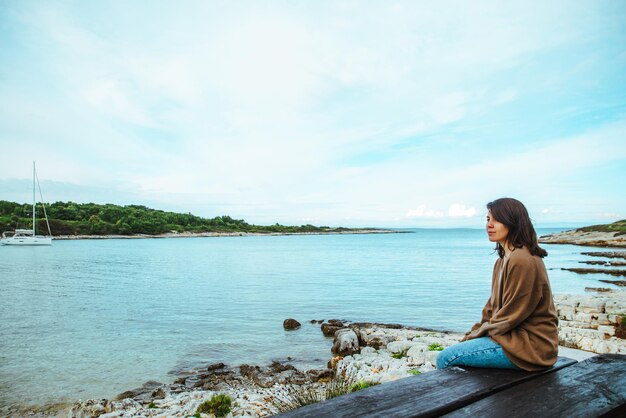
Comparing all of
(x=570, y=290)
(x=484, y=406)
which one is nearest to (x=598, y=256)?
(x=570, y=290)

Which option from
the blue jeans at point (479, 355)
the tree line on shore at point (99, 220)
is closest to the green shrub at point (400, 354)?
the blue jeans at point (479, 355)

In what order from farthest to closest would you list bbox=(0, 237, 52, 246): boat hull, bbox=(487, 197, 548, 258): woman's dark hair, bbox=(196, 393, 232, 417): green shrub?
bbox=(0, 237, 52, 246): boat hull → bbox=(196, 393, 232, 417): green shrub → bbox=(487, 197, 548, 258): woman's dark hair

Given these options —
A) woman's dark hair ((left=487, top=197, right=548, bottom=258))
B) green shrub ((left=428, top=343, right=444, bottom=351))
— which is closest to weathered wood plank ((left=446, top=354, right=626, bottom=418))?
woman's dark hair ((left=487, top=197, right=548, bottom=258))

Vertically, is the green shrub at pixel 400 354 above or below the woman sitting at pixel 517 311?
below

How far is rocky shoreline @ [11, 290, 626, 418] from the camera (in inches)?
286

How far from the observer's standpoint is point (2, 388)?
9055mm

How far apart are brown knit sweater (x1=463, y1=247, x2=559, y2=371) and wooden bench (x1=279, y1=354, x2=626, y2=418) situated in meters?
0.14

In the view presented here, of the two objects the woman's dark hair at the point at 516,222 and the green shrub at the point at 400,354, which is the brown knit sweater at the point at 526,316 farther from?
the green shrub at the point at 400,354

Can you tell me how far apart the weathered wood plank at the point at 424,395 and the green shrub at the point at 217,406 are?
4933 mm

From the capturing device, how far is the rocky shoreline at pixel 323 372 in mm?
7270

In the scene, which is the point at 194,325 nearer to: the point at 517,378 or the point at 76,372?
the point at 76,372

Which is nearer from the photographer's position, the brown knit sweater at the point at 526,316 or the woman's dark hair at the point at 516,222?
the brown knit sweater at the point at 526,316

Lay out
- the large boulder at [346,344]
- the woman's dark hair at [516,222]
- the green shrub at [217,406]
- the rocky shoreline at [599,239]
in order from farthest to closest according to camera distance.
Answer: the rocky shoreline at [599,239] < the large boulder at [346,344] < the green shrub at [217,406] < the woman's dark hair at [516,222]

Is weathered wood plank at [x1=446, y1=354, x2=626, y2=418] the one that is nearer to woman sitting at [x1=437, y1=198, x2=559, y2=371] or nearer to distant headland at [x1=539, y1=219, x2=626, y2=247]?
woman sitting at [x1=437, y1=198, x2=559, y2=371]
